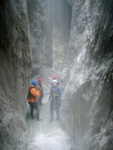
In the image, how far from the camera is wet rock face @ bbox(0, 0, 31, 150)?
15.9ft

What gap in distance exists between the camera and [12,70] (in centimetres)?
600

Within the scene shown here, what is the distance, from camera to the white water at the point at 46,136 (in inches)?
304

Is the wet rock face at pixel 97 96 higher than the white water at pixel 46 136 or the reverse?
higher

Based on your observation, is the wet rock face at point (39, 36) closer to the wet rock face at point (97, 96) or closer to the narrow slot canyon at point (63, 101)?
the narrow slot canyon at point (63, 101)

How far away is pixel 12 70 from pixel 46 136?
3858mm

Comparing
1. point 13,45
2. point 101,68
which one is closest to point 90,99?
point 101,68

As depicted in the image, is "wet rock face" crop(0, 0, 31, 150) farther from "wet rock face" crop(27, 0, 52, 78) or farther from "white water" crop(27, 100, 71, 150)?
"wet rock face" crop(27, 0, 52, 78)

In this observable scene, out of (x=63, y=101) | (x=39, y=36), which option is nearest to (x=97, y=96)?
(x=63, y=101)

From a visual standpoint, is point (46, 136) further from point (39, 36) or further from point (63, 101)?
point (39, 36)

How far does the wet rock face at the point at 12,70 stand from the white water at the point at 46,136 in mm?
1693

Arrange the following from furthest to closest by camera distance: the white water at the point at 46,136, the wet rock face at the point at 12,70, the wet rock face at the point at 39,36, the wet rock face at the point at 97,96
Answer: the wet rock face at the point at 39,36
the white water at the point at 46,136
the wet rock face at the point at 97,96
the wet rock face at the point at 12,70

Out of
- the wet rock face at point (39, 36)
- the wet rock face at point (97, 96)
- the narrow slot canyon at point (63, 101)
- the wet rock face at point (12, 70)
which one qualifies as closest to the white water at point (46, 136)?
the narrow slot canyon at point (63, 101)

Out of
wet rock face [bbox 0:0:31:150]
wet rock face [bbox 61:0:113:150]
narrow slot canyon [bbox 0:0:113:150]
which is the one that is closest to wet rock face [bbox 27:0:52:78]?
narrow slot canyon [bbox 0:0:113:150]

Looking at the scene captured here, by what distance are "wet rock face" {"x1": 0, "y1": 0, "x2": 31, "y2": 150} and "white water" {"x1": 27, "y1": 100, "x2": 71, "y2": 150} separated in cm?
169
